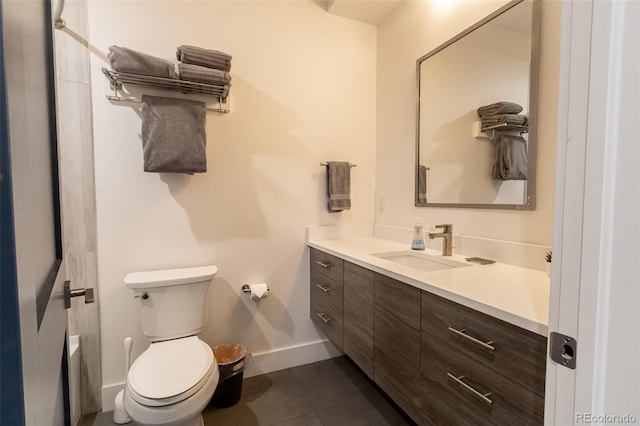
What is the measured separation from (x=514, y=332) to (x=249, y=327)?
64.8 inches

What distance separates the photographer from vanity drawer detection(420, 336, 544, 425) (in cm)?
81

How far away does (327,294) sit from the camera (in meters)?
1.94

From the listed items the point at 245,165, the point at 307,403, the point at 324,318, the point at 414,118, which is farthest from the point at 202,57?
the point at 307,403

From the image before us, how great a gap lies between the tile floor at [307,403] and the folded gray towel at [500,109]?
1.65m

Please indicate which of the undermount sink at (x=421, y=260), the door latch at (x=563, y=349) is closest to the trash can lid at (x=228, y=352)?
the undermount sink at (x=421, y=260)

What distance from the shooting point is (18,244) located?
1.04 ft

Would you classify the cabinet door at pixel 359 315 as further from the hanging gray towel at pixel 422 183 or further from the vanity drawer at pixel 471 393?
the hanging gray towel at pixel 422 183

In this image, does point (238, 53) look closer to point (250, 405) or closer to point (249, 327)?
point (249, 327)

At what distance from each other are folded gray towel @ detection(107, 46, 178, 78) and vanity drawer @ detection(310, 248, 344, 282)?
53.7 inches

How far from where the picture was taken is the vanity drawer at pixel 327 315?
1.81 metres

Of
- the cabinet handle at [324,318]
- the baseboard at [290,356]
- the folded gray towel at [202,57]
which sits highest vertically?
the folded gray towel at [202,57]

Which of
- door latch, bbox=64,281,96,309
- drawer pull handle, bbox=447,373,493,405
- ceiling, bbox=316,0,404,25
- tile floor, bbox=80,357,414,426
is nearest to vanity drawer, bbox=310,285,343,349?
tile floor, bbox=80,357,414,426

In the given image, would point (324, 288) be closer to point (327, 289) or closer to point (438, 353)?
point (327, 289)

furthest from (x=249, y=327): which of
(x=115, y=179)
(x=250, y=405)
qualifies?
(x=115, y=179)
